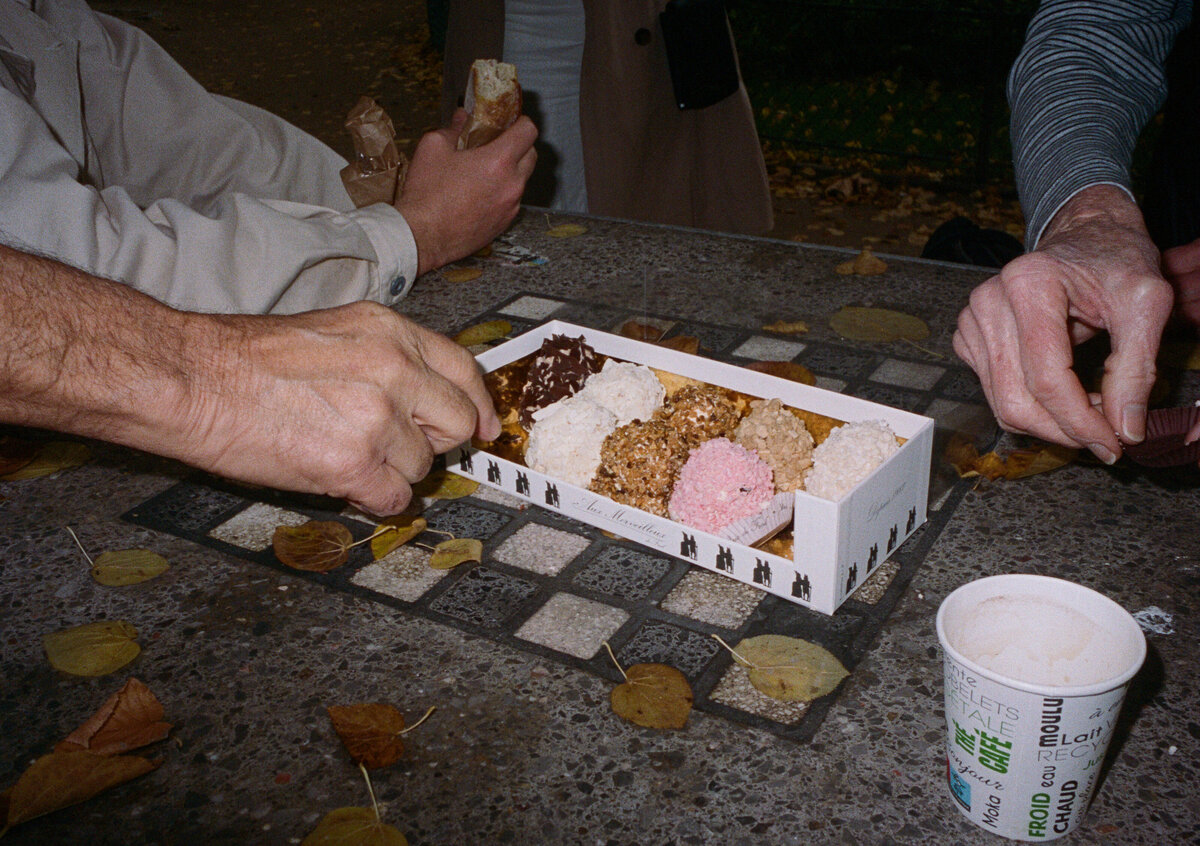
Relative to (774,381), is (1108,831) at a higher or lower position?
lower

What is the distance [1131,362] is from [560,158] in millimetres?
1977

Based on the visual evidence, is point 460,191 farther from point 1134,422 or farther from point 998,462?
point 1134,422

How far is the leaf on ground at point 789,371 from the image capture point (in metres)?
1.55

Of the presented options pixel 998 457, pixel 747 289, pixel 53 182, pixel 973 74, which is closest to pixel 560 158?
pixel 747 289

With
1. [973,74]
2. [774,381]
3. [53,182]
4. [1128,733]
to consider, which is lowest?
[973,74]

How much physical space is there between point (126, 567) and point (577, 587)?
1.95 ft

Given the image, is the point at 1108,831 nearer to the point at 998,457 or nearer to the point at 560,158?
the point at 998,457

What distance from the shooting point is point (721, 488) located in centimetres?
119

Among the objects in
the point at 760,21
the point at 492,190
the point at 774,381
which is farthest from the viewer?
the point at 760,21

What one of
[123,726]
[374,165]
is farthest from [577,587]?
[374,165]

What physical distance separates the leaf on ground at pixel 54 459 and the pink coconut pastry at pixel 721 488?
97cm

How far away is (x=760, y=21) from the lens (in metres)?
7.64

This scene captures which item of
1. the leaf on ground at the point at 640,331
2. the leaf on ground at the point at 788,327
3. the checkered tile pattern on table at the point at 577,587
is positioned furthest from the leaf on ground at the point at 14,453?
the leaf on ground at the point at 788,327

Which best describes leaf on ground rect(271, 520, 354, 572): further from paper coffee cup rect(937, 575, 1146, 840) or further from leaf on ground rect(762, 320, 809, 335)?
leaf on ground rect(762, 320, 809, 335)
